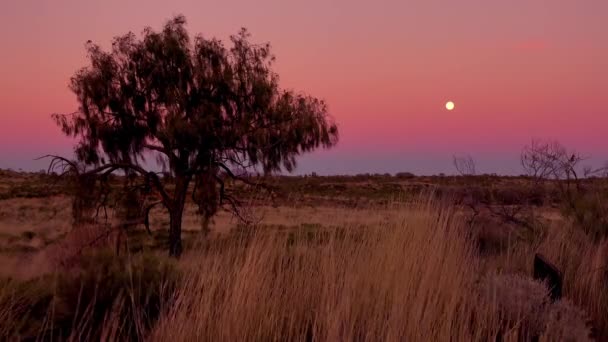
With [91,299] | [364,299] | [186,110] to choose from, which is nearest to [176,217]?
[186,110]

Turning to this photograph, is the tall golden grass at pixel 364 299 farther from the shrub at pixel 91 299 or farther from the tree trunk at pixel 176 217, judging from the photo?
the tree trunk at pixel 176 217

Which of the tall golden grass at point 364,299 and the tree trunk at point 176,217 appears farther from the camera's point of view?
the tree trunk at point 176,217

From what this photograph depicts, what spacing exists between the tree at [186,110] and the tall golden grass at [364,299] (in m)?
9.86

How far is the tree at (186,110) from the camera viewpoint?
49.6 feet

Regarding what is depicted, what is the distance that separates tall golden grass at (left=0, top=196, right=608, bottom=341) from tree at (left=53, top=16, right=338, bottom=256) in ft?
32.3

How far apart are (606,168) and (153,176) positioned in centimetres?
1070

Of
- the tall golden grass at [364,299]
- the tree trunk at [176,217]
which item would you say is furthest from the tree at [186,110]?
the tall golden grass at [364,299]

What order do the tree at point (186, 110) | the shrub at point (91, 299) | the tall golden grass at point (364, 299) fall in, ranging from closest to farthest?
the tall golden grass at point (364, 299), the shrub at point (91, 299), the tree at point (186, 110)

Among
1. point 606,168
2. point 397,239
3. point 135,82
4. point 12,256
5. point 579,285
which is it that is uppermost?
point 135,82

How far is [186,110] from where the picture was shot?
1502cm

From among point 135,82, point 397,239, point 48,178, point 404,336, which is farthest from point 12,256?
point 404,336

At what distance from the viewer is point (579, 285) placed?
5949mm

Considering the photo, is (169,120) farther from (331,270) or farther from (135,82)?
(331,270)

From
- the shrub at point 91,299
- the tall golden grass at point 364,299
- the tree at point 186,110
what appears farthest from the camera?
the tree at point 186,110
